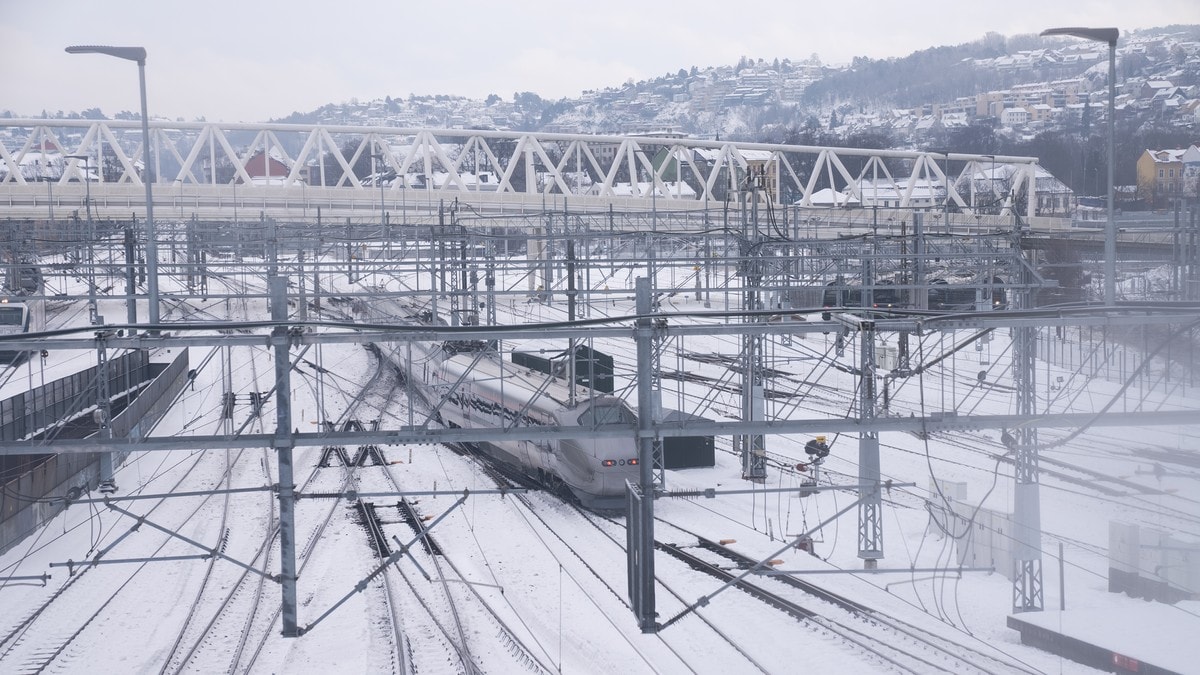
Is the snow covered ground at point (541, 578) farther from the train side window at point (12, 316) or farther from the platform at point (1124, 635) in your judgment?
the train side window at point (12, 316)

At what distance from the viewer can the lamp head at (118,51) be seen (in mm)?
10750

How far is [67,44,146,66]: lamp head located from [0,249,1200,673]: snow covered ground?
3376 millimetres

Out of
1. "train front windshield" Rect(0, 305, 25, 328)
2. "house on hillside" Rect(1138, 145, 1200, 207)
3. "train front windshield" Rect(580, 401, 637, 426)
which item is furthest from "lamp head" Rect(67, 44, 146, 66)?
"house on hillside" Rect(1138, 145, 1200, 207)

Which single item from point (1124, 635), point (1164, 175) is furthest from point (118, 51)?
point (1164, 175)

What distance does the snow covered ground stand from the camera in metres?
8.95

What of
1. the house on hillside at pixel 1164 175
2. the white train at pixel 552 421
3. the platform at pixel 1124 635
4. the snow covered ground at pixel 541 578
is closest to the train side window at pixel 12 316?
the snow covered ground at pixel 541 578

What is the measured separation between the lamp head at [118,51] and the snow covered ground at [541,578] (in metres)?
3.38

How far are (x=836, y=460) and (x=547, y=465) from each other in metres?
5.06

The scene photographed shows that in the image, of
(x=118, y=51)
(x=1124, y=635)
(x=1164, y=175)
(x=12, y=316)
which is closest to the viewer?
(x=1124, y=635)

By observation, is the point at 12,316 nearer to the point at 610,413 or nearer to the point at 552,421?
the point at 552,421

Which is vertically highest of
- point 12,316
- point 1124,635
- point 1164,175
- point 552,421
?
point 1164,175

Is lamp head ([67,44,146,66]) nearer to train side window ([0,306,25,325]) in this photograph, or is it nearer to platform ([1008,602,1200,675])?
Result: platform ([1008,602,1200,675])

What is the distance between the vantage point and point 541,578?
11234 millimetres

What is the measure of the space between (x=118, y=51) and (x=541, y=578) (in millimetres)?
7112
